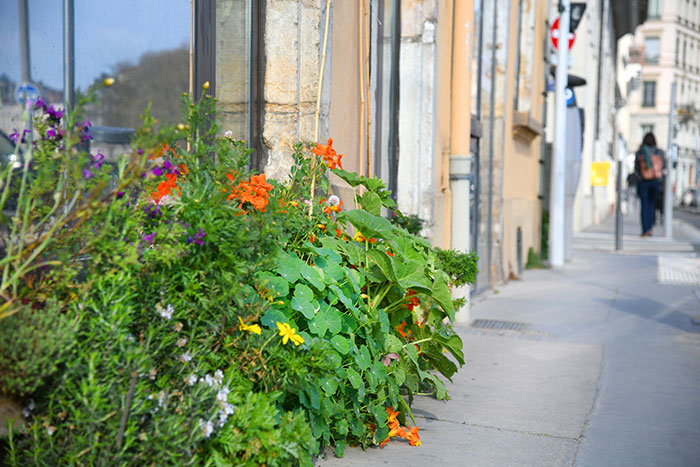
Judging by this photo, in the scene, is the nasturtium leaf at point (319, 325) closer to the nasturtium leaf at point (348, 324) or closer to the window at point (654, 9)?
the nasturtium leaf at point (348, 324)

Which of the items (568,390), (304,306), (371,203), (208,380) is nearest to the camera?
(208,380)

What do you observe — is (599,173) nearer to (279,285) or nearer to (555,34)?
(555,34)

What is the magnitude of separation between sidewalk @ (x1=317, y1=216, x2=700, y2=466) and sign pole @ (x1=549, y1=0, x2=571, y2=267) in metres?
2.96

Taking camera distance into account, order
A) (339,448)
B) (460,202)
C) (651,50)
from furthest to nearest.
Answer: (651,50), (460,202), (339,448)

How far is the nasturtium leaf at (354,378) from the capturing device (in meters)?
2.71

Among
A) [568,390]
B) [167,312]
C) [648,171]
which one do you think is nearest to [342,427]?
[167,312]

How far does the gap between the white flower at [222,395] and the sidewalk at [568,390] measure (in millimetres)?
868

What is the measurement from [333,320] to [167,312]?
80 centimetres

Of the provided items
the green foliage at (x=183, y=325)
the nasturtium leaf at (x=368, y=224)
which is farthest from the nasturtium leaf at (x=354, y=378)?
the nasturtium leaf at (x=368, y=224)

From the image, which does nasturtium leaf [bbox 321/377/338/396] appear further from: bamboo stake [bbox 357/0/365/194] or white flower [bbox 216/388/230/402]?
bamboo stake [bbox 357/0/365/194]

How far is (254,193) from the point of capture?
277 cm

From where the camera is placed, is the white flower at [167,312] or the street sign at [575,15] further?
the street sign at [575,15]

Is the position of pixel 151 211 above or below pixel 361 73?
below

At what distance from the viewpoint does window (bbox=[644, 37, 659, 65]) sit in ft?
227
